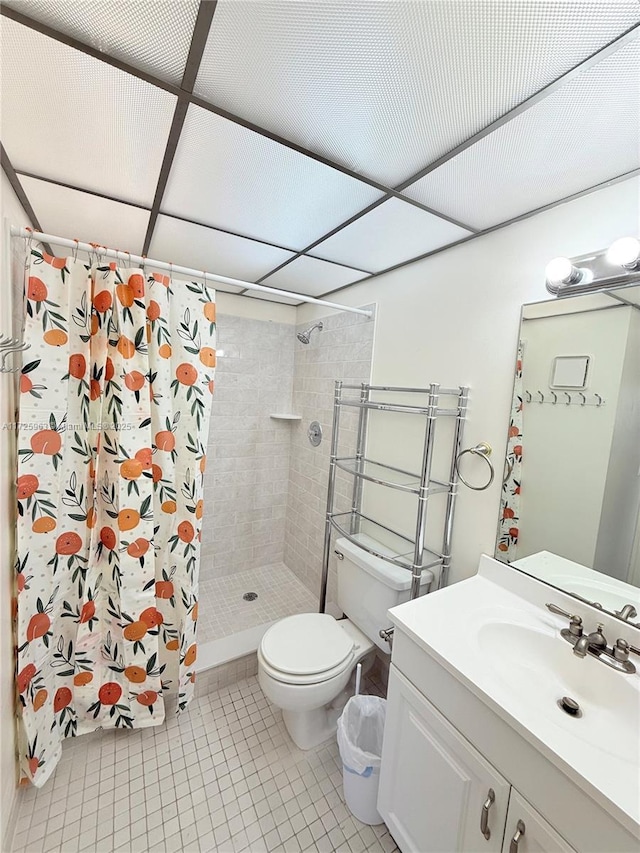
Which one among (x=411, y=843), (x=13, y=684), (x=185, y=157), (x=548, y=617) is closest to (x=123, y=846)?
(x=13, y=684)

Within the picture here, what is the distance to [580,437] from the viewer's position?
1111 millimetres

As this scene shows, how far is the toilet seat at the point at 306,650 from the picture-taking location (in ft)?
4.47

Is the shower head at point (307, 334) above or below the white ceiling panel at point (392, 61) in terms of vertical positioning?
below

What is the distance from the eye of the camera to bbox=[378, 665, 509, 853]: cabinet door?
824 millimetres

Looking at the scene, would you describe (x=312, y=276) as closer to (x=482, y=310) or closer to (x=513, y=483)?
(x=482, y=310)

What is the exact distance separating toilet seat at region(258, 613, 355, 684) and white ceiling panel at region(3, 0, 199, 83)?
188 cm

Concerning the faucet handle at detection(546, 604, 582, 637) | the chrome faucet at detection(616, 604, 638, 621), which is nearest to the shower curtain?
the faucet handle at detection(546, 604, 582, 637)

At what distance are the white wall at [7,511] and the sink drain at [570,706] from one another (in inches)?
65.3

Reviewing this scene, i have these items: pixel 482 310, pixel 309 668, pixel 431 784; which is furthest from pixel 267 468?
pixel 431 784

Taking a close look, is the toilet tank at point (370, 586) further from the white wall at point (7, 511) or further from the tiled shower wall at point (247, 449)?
the white wall at point (7, 511)

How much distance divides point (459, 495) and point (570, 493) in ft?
1.35

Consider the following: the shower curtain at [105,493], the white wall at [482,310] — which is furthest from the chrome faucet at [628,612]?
the shower curtain at [105,493]

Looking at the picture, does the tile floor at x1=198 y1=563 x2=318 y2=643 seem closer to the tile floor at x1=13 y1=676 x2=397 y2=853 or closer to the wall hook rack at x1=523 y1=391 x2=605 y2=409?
the tile floor at x1=13 y1=676 x2=397 y2=853

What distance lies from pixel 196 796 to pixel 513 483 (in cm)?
Answer: 171
